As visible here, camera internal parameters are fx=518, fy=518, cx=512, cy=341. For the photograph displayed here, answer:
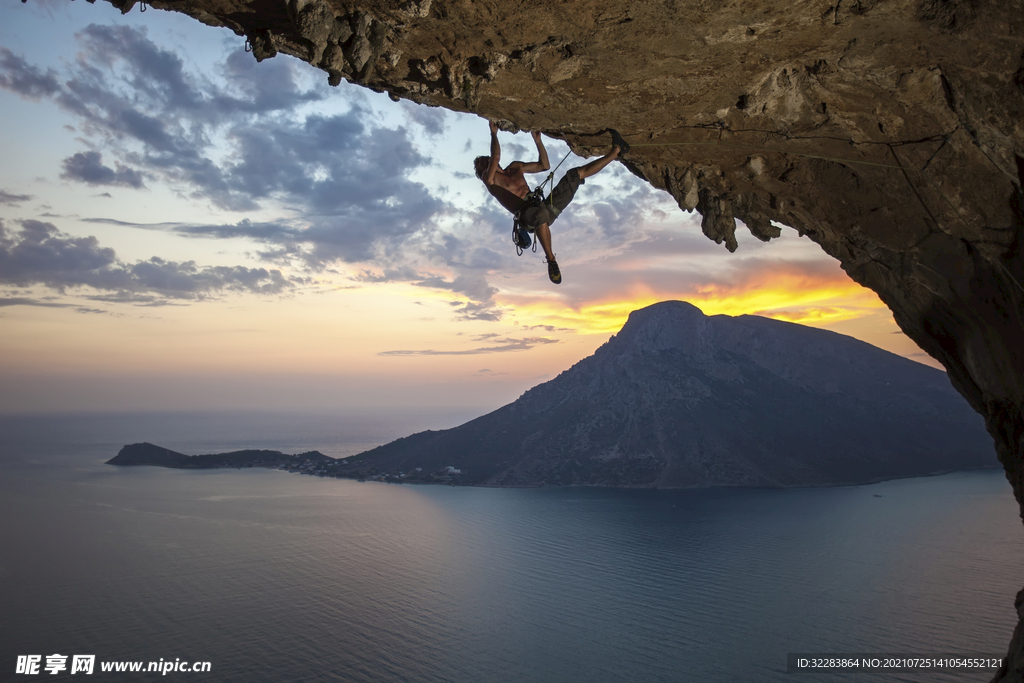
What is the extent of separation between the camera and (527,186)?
505 centimetres

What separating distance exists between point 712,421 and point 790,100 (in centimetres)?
8019

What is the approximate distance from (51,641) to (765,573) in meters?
41.4

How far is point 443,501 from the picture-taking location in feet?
192

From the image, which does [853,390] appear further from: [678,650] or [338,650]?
[338,650]

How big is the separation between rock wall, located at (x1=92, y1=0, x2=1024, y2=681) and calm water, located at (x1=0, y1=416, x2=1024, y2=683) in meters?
23.5

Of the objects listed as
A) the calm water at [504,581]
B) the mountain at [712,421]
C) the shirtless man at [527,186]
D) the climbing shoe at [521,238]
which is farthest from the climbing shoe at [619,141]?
the mountain at [712,421]

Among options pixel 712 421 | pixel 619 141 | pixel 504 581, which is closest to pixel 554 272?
pixel 619 141

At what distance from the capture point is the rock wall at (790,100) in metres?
3.04

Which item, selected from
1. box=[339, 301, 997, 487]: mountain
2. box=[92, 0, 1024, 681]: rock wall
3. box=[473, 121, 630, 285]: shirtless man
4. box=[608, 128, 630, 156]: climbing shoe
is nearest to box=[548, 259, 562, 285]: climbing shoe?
box=[473, 121, 630, 285]: shirtless man

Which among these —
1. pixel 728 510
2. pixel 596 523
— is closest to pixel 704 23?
pixel 596 523

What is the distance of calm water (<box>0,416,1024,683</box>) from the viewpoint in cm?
2488

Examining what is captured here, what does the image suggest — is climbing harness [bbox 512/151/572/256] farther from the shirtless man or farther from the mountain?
the mountain

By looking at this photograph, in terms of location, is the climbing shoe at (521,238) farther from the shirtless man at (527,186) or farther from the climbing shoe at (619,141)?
the climbing shoe at (619,141)

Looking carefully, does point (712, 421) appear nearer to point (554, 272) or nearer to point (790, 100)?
point (554, 272)
